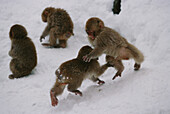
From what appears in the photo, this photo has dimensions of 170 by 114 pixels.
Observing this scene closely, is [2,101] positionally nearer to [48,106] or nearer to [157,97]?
[48,106]

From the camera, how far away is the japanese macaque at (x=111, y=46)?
4629 mm

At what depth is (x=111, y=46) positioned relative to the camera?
469cm

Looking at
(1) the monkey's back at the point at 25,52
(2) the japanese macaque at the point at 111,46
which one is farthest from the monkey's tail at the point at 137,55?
(1) the monkey's back at the point at 25,52

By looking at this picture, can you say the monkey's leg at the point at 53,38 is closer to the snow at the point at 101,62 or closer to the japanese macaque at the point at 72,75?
the snow at the point at 101,62

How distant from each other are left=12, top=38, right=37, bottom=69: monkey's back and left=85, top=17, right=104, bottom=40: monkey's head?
84.6 inches

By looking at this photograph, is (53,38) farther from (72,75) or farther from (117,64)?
(72,75)

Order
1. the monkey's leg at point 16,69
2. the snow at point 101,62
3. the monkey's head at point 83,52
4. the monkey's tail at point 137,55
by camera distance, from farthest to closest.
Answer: the monkey's leg at point 16,69 < the monkey's tail at point 137,55 < the monkey's head at point 83,52 < the snow at point 101,62

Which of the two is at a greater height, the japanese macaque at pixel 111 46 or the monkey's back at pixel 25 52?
the japanese macaque at pixel 111 46

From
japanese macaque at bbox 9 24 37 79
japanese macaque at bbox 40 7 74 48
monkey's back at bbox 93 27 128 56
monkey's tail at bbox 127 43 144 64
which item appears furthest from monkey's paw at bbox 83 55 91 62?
japanese macaque at bbox 40 7 74 48

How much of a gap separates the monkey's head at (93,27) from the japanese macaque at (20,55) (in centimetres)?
217

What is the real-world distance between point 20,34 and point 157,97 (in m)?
4.50

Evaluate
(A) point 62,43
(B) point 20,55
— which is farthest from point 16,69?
(A) point 62,43

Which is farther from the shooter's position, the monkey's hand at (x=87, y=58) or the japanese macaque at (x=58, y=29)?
the japanese macaque at (x=58, y=29)

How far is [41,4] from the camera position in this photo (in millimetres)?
10219
